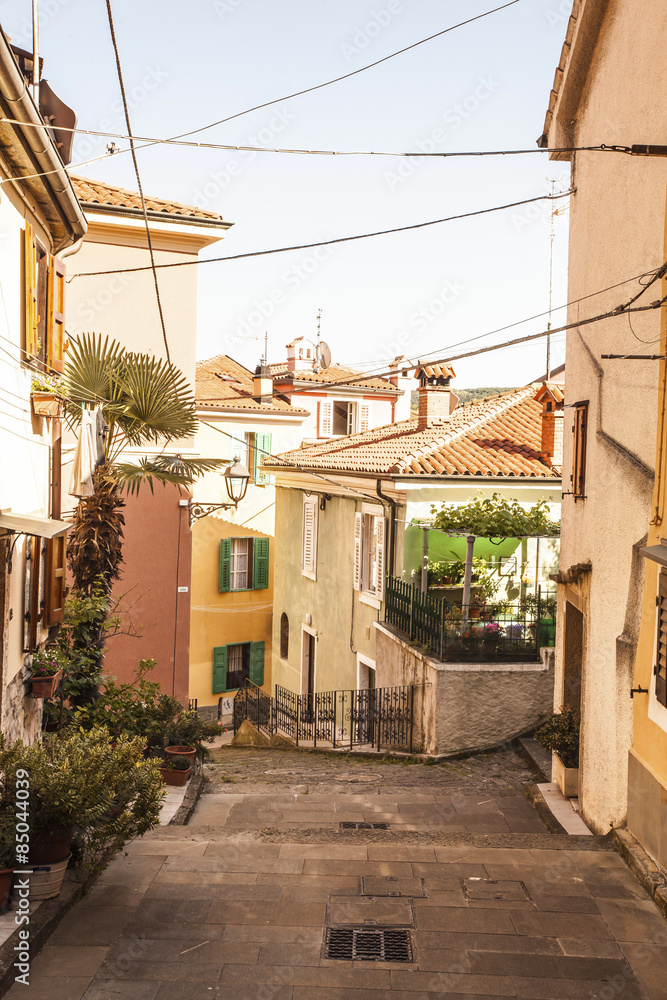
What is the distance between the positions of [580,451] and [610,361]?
1513 millimetres

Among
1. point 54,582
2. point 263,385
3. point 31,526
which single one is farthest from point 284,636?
point 31,526

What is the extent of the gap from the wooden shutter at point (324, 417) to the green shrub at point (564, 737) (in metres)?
26.9

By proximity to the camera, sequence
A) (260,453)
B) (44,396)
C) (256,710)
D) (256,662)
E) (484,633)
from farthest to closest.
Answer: (260,453) → (256,662) → (256,710) → (484,633) → (44,396)

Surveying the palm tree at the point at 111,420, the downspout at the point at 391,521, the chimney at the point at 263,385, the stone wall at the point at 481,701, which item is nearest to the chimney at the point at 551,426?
the downspout at the point at 391,521

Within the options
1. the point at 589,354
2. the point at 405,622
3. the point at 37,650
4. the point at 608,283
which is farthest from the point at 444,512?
the point at 37,650

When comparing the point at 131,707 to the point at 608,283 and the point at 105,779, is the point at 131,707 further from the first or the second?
the point at 608,283

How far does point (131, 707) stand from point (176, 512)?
30.0 ft

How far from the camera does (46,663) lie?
9.70 meters

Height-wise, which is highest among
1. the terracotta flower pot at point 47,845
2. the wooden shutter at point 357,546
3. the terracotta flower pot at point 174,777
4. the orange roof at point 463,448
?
the orange roof at point 463,448

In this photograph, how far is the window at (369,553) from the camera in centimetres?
1747

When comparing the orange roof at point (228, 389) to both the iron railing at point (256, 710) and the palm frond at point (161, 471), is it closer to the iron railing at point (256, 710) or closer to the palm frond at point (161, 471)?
the iron railing at point (256, 710)

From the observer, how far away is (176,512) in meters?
20.1

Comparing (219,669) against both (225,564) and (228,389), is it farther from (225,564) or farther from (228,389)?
(228,389)

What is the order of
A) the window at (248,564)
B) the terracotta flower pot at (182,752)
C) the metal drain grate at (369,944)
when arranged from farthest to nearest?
the window at (248,564)
the terracotta flower pot at (182,752)
the metal drain grate at (369,944)
